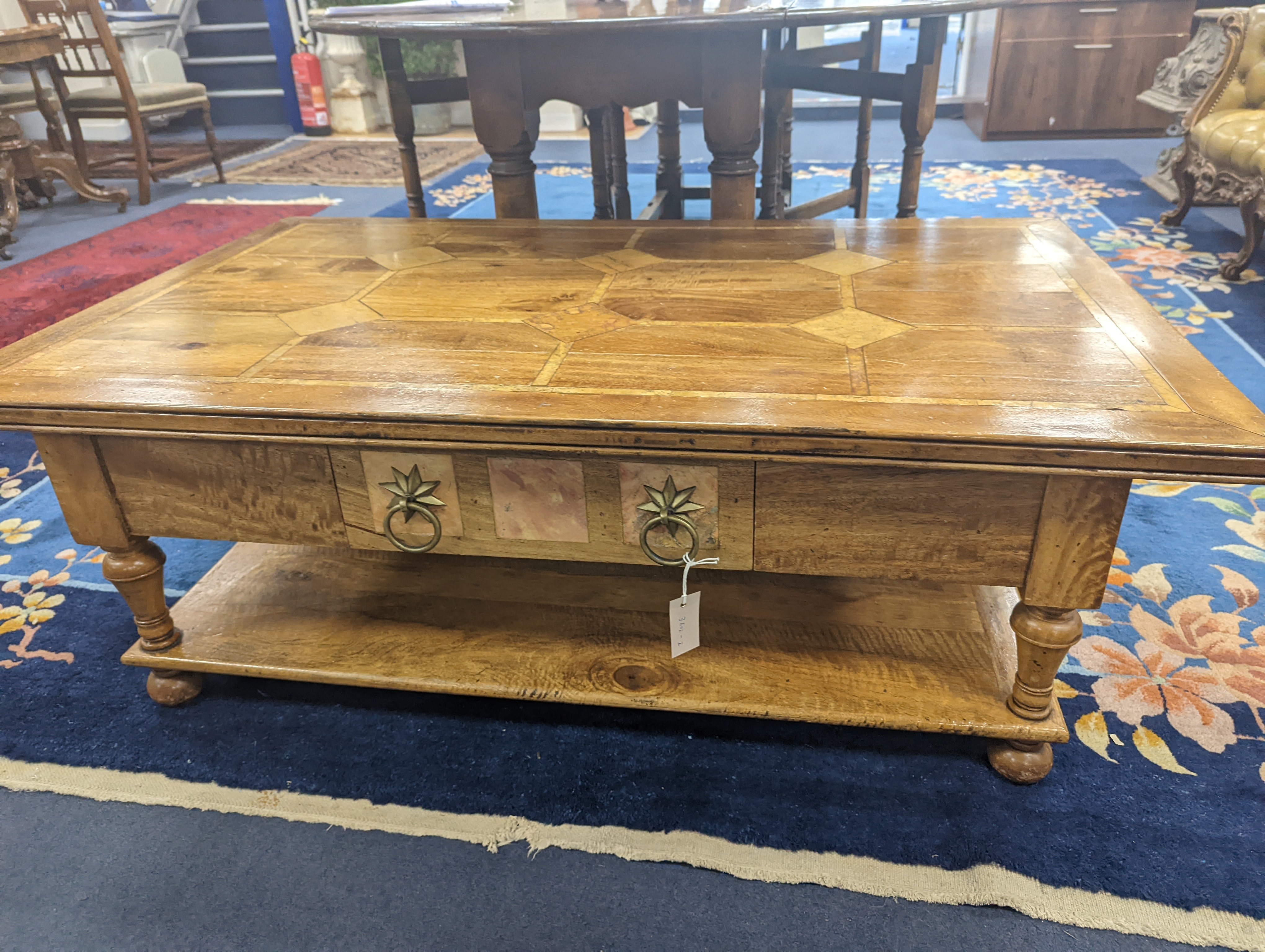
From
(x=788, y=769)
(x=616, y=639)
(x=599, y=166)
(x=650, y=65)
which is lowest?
(x=788, y=769)

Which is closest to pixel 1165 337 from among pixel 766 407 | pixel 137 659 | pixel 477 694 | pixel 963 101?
pixel 766 407

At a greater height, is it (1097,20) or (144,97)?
(1097,20)

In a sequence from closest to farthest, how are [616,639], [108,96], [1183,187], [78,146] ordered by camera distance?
[616,639] → [1183,187] → [108,96] → [78,146]

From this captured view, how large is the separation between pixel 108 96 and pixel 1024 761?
4.59 meters

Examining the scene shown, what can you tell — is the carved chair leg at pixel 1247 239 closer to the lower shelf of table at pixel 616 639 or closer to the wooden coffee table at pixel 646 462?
the wooden coffee table at pixel 646 462

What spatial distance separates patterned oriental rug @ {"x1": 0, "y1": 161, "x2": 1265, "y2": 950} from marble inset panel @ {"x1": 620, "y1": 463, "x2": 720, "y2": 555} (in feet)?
1.05

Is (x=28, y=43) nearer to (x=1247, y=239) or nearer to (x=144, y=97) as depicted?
(x=144, y=97)

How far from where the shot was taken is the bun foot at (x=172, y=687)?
1.16 metres

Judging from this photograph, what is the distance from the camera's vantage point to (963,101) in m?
5.40

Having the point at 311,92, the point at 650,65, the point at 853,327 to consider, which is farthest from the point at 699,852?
the point at 311,92

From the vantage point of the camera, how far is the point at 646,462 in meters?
0.89

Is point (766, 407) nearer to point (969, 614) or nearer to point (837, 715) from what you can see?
point (837, 715)

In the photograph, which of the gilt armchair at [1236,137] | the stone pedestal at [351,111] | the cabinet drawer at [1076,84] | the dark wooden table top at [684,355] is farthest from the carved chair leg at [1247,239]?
the stone pedestal at [351,111]

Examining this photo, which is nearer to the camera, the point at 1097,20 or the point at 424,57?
the point at 1097,20
